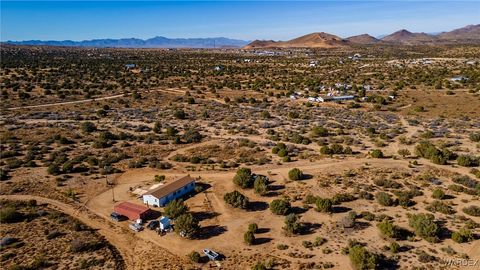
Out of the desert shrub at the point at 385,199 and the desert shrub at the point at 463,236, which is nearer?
the desert shrub at the point at 463,236

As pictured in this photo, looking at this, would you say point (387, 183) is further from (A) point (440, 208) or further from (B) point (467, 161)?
(B) point (467, 161)

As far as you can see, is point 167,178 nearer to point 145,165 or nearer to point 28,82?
point 145,165

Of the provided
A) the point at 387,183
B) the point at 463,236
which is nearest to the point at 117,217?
the point at 387,183

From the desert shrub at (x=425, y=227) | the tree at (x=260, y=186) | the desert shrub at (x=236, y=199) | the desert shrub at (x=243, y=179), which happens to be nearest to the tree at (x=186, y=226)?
the desert shrub at (x=236, y=199)

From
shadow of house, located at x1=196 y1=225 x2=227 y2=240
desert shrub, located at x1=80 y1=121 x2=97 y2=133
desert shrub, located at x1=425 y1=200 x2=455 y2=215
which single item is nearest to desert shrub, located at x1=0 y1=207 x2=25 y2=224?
shadow of house, located at x1=196 y1=225 x2=227 y2=240

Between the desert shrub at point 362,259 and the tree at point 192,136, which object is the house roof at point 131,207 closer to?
the desert shrub at point 362,259
